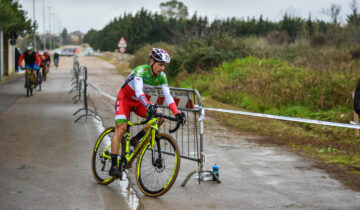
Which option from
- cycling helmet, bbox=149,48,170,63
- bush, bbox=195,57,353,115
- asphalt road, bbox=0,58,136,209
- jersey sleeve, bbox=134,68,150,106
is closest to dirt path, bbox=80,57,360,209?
asphalt road, bbox=0,58,136,209

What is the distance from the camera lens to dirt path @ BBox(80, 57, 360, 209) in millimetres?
6121

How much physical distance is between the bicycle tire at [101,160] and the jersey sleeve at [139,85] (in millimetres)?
890

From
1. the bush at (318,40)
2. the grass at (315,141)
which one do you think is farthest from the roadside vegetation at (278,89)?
the bush at (318,40)

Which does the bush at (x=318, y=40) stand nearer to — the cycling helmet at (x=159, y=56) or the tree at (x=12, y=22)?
the tree at (x=12, y=22)

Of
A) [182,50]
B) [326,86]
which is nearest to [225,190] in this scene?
[326,86]

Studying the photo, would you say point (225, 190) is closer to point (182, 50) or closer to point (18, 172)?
point (18, 172)

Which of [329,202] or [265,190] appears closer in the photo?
[329,202]

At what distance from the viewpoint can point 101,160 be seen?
7176mm

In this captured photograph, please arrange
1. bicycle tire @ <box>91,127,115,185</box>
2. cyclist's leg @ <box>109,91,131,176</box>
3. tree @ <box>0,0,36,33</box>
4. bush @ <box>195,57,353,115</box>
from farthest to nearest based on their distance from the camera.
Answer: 1. tree @ <box>0,0,36,33</box>
2. bush @ <box>195,57,353,115</box>
3. bicycle tire @ <box>91,127,115,185</box>
4. cyclist's leg @ <box>109,91,131,176</box>

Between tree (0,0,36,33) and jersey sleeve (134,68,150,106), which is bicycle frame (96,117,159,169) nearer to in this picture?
jersey sleeve (134,68,150,106)

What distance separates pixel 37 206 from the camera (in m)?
6.01

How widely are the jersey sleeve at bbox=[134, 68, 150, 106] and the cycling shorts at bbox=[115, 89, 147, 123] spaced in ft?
1.55

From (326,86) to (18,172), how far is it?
9494mm

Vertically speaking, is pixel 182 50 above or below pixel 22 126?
above
